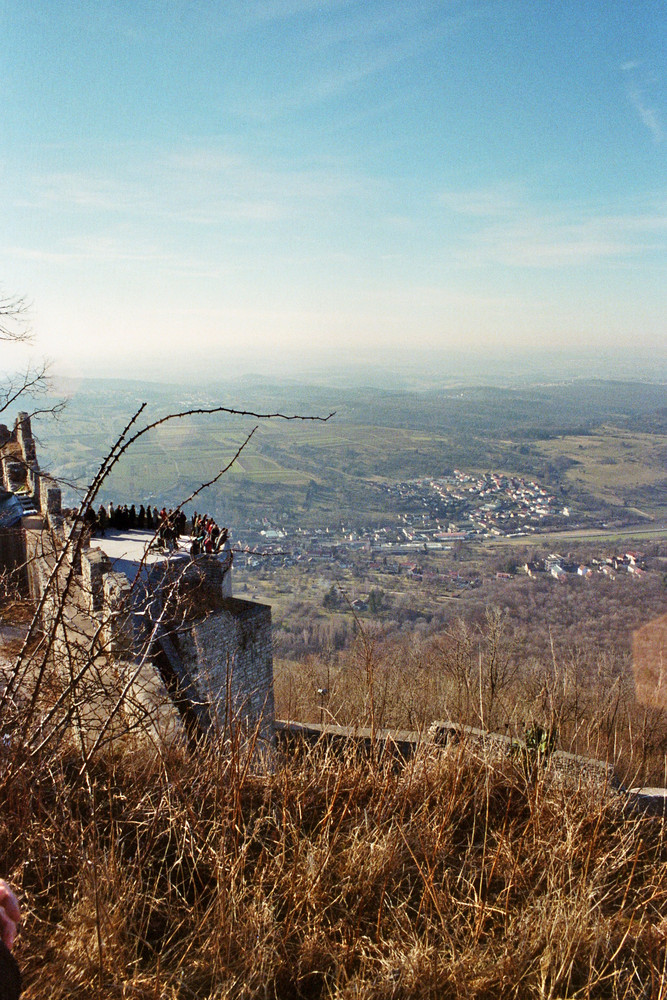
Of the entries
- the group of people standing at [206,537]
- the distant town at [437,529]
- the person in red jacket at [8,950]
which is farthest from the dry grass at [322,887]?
the distant town at [437,529]

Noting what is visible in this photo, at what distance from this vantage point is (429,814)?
10.7 ft

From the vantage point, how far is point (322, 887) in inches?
109

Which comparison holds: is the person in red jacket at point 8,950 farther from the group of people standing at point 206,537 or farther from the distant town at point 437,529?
the distant town at point 437,529

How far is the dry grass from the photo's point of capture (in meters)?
2.38

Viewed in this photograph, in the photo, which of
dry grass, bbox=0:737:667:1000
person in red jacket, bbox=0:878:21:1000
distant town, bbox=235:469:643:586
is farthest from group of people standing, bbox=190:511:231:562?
distant town, bbox=235:469:643:586

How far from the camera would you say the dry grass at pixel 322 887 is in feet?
7.82

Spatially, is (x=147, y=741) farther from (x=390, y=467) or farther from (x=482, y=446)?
(x=482, y=446)

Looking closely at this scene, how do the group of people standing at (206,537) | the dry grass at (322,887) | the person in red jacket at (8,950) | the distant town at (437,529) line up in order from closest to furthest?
the person in red jacket at (8,950), the dry grass at (322,887), the group of people standing at (206,537), the distant town at (437,529)

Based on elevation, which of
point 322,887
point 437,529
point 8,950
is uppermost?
point 8,950

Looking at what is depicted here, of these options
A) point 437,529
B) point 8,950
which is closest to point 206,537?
point 8,950

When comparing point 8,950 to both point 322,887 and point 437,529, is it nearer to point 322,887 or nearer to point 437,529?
point 322,887

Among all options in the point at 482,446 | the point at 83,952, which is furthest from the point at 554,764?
the point at 482,446

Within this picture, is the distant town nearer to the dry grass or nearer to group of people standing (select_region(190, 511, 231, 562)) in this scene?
group of people standing (select_region(190, 511, 231, 562))

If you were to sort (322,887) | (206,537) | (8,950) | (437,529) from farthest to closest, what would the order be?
1. (437,529)
2. (206,537)
3. (322,887)
4. (8,950)
